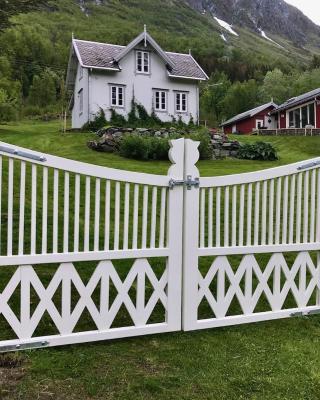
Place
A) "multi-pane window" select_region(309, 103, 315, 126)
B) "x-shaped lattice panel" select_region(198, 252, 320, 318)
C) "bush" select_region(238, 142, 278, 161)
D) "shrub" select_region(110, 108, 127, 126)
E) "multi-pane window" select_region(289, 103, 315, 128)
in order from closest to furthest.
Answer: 1. "x-shaped lattice panel" select_region(198, 252, 320, 318)
2. "bush" select_region(238, 142, 278, 161)
3. "shrub" select_region(110, 108, 127, 126)
4. "multi-pane window" select_region(309, 103, 315, 126)
5. "multi-pane window" select_region(289, 103, 315, 128)

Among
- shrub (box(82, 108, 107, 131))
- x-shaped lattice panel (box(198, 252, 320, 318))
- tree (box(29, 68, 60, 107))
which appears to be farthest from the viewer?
tree (box(29, 68, 60, 107))

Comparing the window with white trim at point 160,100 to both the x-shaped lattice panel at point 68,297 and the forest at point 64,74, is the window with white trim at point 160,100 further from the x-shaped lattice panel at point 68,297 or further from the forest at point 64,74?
the x-shaped lattice panel at point 68,297

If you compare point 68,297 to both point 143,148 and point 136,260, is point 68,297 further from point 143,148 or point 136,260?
point 143,148

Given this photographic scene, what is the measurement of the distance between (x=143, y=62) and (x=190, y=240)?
91.5 ft

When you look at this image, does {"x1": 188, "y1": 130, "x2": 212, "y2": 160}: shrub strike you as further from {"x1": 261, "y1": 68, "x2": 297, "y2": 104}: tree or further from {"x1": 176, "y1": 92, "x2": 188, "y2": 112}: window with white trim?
{"x1": 261, "y1": 68, "x2": 297, "y2": 104}: tree

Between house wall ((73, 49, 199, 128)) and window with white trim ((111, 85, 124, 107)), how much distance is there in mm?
224

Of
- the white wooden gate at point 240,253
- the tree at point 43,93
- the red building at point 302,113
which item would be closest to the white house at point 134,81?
the red building at point 302,113

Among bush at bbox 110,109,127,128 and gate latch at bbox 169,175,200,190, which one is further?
bush at bbox 110,109,127,128

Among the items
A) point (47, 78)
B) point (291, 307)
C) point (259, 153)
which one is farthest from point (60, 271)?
point (47, 78)

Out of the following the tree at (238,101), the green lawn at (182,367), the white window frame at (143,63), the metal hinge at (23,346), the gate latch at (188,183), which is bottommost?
the green lawn at (182,367)

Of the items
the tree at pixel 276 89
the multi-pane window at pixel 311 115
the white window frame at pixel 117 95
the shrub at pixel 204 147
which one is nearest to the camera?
the shrub at pixel 204 147

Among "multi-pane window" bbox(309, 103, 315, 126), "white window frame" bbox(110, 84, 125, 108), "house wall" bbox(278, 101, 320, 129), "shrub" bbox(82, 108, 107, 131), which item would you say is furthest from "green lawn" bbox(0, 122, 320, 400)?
"multi-pane window" bbox(309, 103, 315, 126)

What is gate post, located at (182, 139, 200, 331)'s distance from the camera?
14.5ft

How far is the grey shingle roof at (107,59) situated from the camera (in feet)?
96.8
